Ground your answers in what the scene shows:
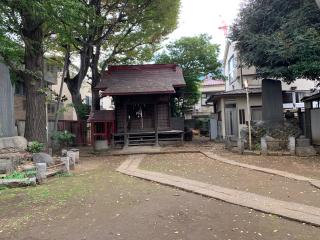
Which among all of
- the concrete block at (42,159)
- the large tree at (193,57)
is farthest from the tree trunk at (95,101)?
the concrete block at (42,159)

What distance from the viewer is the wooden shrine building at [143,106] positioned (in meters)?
21.0

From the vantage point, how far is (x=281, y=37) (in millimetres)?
15383

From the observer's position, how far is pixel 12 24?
51.7 feet

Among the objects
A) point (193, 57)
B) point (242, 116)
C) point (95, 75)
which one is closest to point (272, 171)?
point (242, 116)

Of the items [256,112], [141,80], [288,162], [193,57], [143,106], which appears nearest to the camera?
[288,162]

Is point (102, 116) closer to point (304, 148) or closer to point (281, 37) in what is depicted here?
point (281, 37)

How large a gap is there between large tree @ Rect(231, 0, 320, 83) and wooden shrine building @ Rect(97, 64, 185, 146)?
208 inches

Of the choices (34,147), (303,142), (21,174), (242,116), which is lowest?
(21,174)

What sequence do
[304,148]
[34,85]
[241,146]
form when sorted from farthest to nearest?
[34,85], [241,146], [304,148]

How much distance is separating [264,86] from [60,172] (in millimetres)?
10585

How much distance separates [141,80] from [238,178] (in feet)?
41.9

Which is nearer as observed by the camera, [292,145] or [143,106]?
[292,145]

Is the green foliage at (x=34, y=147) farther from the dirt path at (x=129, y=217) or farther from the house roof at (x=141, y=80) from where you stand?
the house roof at (x=141, y=80)

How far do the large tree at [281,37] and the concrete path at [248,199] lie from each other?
7.90 metres
